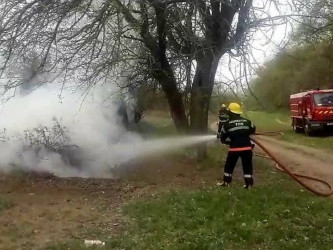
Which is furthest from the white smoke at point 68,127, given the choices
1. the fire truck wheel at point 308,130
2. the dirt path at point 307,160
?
the fire truck wheel at point 308,130

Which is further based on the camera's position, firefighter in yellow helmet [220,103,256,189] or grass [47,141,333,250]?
firefighter in yellow helmet [220,103,256,189]

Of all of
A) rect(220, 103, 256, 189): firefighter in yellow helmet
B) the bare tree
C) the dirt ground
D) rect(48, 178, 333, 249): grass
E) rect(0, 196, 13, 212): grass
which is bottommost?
rect(48, 178, 333, 249): grass

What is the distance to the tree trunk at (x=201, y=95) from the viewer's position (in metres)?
11.0

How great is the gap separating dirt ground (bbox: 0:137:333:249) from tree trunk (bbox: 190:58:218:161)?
80 centimetres

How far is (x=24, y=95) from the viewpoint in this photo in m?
12.4

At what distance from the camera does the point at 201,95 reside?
11383 mm

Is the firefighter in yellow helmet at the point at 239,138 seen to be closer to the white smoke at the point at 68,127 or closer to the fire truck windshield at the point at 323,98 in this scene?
the white smoke at the point at 68,127

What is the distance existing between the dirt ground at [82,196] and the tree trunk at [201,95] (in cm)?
80

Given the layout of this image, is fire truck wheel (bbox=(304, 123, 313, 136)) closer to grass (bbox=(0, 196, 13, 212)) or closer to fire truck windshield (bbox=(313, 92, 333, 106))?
fire truck windshield (bbox=(313, 92, 333, 106))

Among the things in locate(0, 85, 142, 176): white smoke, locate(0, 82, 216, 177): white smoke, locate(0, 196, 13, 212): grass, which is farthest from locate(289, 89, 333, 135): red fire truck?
locate(0, 196, 13, 212): grass

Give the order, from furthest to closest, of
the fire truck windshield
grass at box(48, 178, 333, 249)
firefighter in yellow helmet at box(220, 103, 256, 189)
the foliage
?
the foliage, the fire truck windshield, firefighter in yellow helmet at box(220, 103, 256, 189), grass at box(48, 178, 333, 249)

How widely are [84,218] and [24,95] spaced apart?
5734mm

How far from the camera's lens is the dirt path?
11.6 meters

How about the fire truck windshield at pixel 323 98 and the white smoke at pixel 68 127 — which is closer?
the white smoke at pixel 68 127
